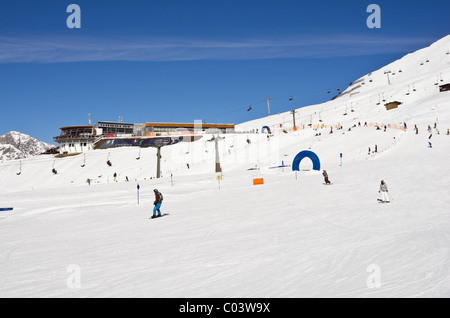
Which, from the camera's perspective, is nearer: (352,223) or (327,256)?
(327,256)

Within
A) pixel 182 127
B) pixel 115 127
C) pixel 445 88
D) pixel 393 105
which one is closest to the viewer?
pixel 445 88

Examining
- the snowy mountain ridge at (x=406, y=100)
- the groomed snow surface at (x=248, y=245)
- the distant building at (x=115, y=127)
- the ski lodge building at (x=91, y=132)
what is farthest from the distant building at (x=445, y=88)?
the distant building at (x=115, y=127)

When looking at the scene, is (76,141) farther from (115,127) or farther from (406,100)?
(406,100)

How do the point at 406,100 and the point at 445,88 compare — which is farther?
the point at 406,100

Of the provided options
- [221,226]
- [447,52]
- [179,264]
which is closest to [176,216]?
[221,226]

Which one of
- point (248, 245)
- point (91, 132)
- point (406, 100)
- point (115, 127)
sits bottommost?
point (248, 245)

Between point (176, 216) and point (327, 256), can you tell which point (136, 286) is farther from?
point (176, 216)

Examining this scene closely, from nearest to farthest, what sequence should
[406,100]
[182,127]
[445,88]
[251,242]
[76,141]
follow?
[251,242] < [445,88] < [76,141] < [406,100] < [182,127]

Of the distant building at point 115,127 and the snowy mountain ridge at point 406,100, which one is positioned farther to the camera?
the distant building at point 115,127

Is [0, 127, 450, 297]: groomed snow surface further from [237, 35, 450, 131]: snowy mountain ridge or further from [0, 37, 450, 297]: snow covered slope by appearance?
[237, 35, 450, 131]: snowy mountain ridge

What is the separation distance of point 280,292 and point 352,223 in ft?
21.3

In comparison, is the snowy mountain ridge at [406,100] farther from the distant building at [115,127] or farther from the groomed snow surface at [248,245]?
the distant building at [115,127]

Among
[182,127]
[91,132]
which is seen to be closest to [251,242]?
[182,127]

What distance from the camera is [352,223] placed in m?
11.1
